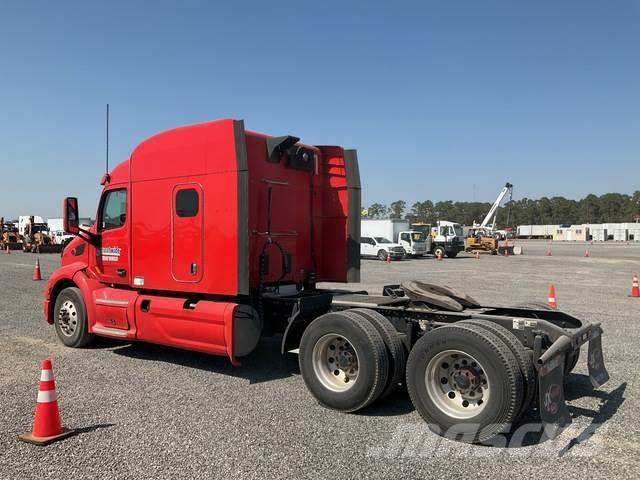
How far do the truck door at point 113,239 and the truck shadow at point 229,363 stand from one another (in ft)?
3.72

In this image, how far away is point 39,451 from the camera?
4.20 m

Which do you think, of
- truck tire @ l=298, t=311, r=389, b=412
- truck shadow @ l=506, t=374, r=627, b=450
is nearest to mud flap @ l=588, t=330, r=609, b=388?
truck shadow @ l=506, t=374, r=627, b=450

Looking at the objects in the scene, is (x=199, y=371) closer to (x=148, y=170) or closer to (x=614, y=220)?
(x=148, y=170)

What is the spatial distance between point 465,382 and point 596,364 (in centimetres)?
169

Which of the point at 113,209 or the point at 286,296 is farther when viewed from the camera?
the point at 113,209

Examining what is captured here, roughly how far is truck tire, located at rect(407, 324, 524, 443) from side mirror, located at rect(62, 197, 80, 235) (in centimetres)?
545

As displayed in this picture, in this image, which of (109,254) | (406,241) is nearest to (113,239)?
(109,254)

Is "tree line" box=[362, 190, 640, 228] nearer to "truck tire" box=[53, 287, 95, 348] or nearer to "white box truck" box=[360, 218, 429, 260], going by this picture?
"white box truck" box=[360, 218, 429, 260]

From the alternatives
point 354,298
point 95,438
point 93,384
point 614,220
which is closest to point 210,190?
point 354,298

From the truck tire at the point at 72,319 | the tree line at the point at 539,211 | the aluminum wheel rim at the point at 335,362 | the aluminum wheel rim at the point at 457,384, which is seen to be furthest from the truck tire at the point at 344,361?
the tree line at the point at 539,211

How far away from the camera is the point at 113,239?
305 inches

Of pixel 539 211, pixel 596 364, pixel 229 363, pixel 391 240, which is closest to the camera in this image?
pixel 596 364

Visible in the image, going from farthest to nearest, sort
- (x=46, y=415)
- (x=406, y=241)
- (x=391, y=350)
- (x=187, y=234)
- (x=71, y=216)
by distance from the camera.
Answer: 1. (x=406, y=241)
2. (x=71, y=216)
3. (x=187, y=234)
4. (x=391, y=350)
5. (x=46, y=415)

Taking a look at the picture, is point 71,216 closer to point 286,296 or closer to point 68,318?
point 68,318
